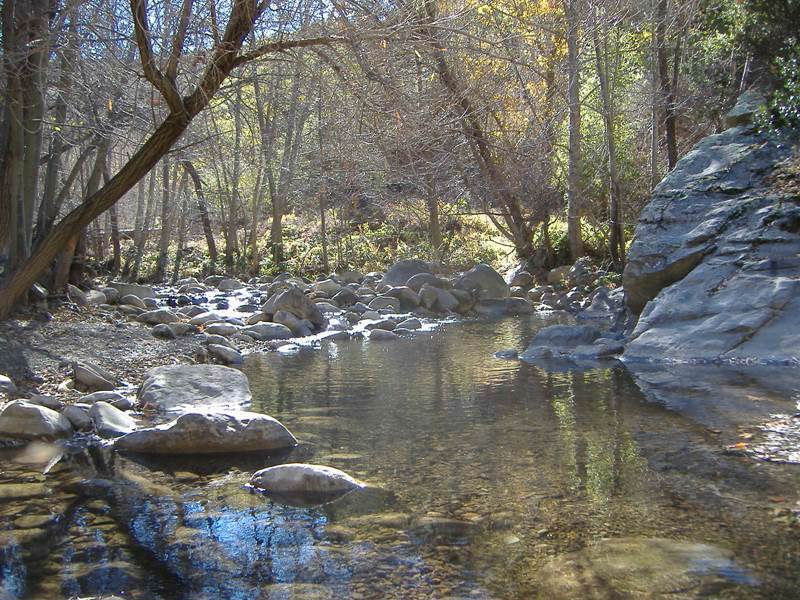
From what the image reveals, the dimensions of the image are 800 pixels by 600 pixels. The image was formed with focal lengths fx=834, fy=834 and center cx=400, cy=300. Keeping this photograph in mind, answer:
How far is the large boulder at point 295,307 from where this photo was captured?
13688 mm

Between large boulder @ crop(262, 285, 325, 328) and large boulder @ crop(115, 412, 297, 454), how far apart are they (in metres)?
7.69

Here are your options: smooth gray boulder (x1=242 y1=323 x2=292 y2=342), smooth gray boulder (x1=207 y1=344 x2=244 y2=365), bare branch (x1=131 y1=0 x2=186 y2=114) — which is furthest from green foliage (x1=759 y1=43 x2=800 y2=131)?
bare branch (x1=131 y1=0 x2=186 y2=114)

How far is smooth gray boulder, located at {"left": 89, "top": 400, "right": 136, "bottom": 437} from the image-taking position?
6422 mm

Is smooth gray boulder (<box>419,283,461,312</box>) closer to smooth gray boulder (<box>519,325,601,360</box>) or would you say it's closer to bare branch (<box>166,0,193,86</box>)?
smooth gray boulder (<box>519,325,601,360</box>)

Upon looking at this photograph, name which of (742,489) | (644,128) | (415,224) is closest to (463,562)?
(742,489)

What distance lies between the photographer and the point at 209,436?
19.0 feet

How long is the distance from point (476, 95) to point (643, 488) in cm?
923

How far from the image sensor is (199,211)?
24047mm

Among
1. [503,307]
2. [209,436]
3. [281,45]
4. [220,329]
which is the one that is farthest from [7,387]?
[503,307]

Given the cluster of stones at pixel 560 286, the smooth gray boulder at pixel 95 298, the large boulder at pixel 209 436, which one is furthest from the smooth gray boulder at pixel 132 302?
the large boulder at pixel 209 436

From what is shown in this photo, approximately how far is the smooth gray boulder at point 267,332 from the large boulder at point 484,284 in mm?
4681

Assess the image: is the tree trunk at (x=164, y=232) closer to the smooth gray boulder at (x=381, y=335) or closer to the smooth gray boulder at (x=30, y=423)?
the smooth gray boulder at (x=381, y=335)

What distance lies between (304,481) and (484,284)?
38.6 ft

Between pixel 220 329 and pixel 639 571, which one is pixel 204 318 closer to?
pixel 220 329
